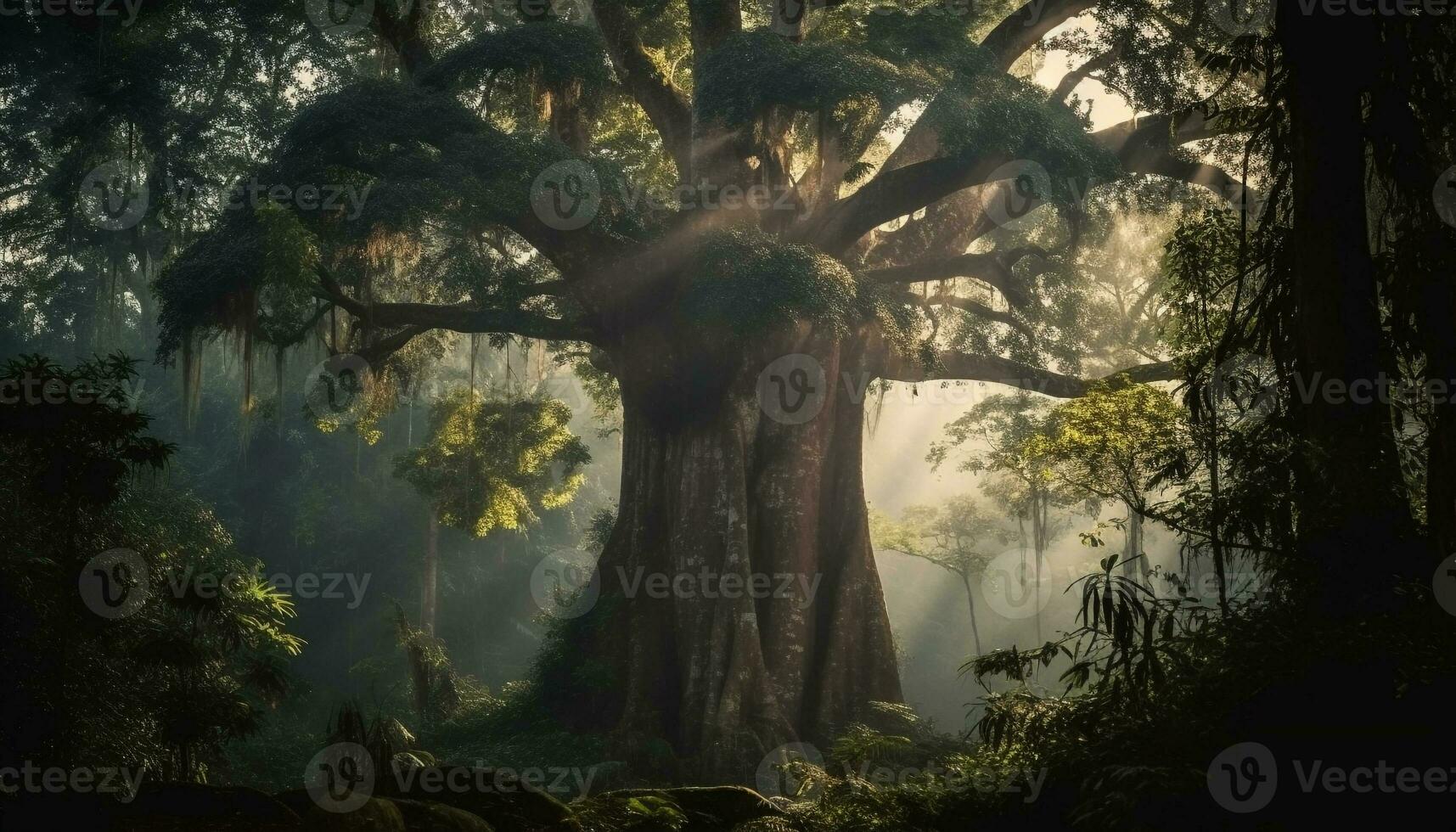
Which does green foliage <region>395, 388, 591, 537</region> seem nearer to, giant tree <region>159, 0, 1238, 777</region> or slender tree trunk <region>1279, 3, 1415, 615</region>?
giant tree <region>159, 0, 1238, 777</region>

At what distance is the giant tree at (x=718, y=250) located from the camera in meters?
12.0

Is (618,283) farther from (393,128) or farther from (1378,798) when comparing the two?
(1378,798)

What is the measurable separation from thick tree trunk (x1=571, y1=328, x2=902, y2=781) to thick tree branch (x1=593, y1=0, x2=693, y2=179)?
3.48 metres

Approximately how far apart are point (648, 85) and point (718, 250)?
176 inches

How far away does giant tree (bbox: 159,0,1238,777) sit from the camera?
11961 mm

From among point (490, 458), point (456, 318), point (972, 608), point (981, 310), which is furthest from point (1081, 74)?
point (972, 608)

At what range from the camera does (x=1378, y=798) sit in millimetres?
5066

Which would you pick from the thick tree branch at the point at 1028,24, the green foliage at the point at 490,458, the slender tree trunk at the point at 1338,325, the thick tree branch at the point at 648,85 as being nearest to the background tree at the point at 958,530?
the green foliage at the point at 490,458

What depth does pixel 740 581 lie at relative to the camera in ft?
42.4

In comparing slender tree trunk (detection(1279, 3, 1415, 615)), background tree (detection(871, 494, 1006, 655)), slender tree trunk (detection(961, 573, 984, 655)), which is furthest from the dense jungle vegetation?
background tree (detection(871, 494, 1006, 655))

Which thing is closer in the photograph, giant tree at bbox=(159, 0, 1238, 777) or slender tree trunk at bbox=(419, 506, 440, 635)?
giant tree at bbox=(159, 0, 1238, 777)

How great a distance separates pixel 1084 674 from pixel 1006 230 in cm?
1681

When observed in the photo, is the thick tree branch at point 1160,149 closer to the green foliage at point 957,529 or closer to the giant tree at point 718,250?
the giant tree at point 718,250

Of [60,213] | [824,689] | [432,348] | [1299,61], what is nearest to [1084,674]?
[1299,61]
